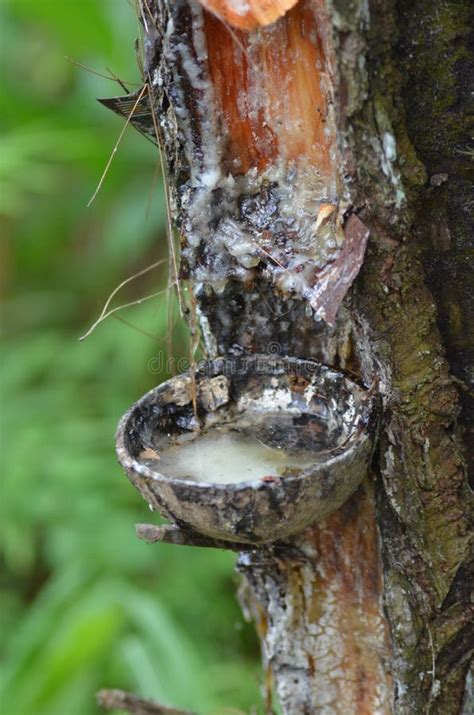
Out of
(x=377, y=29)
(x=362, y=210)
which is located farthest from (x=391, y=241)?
(x=377, y=29)

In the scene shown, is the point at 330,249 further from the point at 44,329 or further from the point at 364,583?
the point at 44,329

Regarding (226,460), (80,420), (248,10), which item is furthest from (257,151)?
(80,420)

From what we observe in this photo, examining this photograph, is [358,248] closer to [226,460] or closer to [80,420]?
[226,460]

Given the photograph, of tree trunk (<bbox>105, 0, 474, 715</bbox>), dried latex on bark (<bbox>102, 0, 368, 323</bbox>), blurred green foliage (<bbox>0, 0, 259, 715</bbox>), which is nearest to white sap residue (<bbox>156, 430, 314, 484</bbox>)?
tree trunk (<bbox>105, 0, 474, 715</bbox>)

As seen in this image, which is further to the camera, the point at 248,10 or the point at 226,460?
the point at 226,460

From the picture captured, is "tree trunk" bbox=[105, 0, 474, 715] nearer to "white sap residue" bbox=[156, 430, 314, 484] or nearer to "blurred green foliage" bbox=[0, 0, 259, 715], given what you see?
"white sap residue" bbox=[156, 430, 314, 484]

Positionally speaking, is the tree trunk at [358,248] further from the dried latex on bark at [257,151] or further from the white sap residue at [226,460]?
the white sap residue at [226,460]
